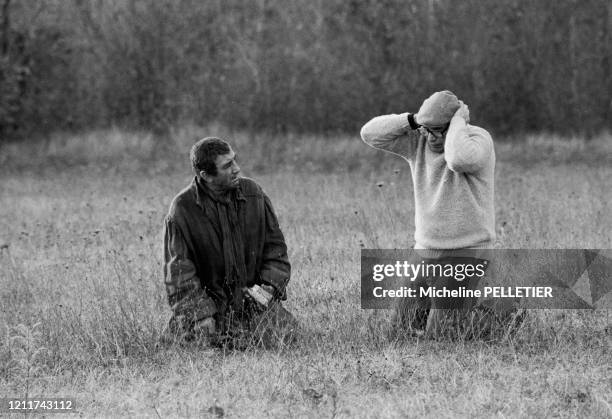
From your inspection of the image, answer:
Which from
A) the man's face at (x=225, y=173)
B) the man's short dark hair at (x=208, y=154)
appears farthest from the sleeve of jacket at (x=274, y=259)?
the man's short dark hair at (x=208, y=154)

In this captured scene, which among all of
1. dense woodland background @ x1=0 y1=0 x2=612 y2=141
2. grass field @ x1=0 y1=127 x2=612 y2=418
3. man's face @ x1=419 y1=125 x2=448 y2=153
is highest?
dense woodland background @ x1=0 y1=0 x2=612 y2=141

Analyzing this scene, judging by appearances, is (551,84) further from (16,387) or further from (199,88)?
(16,387)

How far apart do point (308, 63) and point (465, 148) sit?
15645 mm

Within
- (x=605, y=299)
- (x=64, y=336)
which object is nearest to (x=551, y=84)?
(x=605, y=299)

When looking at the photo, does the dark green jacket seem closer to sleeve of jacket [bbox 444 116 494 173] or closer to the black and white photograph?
the black and white photograph

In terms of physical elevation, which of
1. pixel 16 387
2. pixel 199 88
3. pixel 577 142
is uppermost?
pixel 199 88

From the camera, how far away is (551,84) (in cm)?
2045

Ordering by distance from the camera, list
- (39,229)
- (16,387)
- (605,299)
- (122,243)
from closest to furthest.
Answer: (16,387), (605,299), (122,243), (39,229)

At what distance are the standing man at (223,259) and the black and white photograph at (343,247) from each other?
1 cm

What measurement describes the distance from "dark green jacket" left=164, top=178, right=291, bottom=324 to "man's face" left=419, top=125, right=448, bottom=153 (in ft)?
3.58

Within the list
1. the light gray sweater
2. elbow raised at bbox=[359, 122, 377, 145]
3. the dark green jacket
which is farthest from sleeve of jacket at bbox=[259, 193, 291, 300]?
the light gray sweater

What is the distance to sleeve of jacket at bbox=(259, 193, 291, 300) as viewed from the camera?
19.5 ft

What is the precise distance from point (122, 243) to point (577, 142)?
11619 millimetres

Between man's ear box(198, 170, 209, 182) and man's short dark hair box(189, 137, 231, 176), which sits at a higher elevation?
man's short dark hair box(189, 137, 231, 176)
